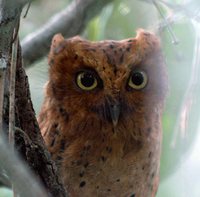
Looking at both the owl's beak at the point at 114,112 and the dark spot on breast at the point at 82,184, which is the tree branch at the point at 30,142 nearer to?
the dark spot on breast at the point at 82,184

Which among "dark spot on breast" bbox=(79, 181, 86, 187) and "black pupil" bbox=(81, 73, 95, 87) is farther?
"black pupil" bbox=(81, 73, 95, 87)

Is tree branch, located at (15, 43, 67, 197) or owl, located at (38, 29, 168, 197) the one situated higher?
owl, located at (38, 29, 168, 197)

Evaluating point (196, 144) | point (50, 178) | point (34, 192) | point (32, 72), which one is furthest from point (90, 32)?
point (34, 192)

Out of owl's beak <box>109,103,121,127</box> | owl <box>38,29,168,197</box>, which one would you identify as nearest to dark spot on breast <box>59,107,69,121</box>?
owl <box>38,29,168,197</box>

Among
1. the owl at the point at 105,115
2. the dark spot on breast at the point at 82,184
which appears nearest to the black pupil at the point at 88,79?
the owl at the point at 105,115

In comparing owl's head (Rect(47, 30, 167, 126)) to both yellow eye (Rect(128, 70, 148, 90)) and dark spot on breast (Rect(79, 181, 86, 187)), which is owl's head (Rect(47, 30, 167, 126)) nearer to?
yellow eye (Rect(128, 70, 148, 90))

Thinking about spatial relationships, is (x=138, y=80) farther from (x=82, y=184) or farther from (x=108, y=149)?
(x=82, y=184)

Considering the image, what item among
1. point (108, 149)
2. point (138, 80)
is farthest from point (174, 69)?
point (108, 149)
